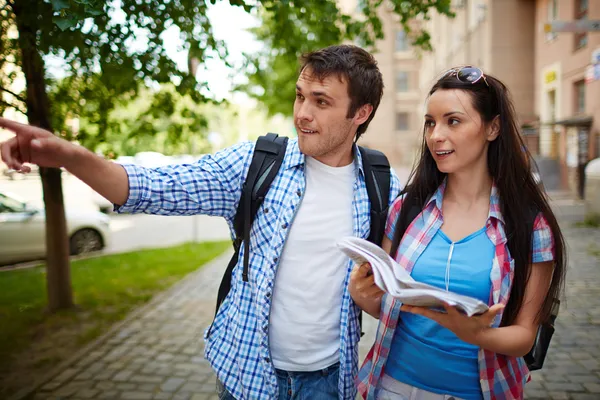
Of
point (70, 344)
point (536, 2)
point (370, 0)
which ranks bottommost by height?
point (70, 344)

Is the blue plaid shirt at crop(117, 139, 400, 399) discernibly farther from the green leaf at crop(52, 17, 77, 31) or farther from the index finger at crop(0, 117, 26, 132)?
the green leaf at crop(52, 17, 77, 31)

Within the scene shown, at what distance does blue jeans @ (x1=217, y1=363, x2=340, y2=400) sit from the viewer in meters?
2.29

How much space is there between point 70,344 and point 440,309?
5.11m

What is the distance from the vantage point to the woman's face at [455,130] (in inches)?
82.7

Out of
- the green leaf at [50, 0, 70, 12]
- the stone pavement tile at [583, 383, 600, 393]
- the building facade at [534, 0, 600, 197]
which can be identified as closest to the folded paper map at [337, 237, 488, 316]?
the green leaf at [50, 0, 70, 12]

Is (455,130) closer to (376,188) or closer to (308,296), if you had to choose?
(376,188)

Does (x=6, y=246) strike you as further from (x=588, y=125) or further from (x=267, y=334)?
(x=588, y=125)

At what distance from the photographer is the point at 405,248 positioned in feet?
7.23

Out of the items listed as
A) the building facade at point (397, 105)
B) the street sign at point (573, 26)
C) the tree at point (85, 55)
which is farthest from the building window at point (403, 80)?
the tree at point (85, 55)

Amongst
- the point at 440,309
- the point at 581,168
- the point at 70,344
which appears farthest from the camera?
the point at 581,168

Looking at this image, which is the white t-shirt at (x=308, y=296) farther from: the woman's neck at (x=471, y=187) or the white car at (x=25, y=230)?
the white car at (x=25, y=230)

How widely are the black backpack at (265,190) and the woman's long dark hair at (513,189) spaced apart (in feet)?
0.68

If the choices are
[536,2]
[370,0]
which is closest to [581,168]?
[536,2]

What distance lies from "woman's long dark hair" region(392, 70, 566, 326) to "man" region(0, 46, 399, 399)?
1.07 feet
